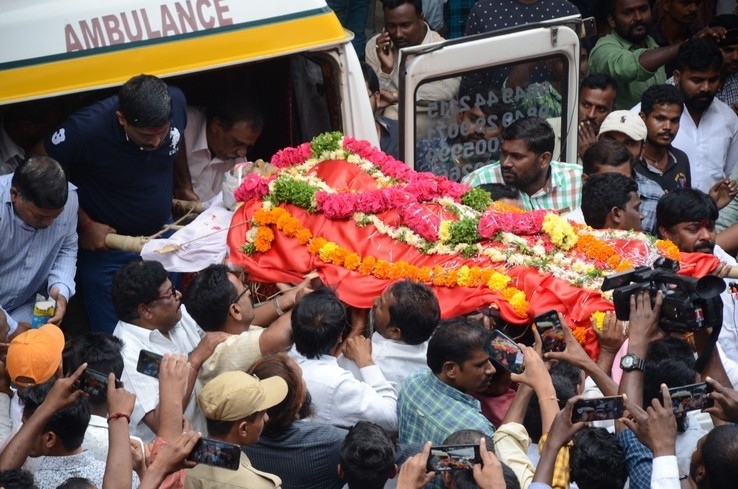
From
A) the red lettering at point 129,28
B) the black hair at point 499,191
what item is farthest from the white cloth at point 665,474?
the red lettering at point 129,28

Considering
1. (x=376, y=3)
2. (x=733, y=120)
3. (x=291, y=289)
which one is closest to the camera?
(x=291, y=289)

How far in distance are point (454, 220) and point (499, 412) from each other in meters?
1.36

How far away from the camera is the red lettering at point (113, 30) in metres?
7.65

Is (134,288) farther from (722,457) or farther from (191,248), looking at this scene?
(722,457)

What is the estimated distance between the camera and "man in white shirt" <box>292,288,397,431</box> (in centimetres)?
606

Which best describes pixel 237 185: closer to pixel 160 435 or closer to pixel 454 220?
pixel 454 220

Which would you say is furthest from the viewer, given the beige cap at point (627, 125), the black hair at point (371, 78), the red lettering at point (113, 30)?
the black hair at point (371, 78)

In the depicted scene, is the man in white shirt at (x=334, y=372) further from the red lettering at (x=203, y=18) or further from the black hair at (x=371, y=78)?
the black hair at (x=371, y=78)

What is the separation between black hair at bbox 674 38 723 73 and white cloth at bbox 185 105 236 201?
3504mm

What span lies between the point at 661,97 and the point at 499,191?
1.89m

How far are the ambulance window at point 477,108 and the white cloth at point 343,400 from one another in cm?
255

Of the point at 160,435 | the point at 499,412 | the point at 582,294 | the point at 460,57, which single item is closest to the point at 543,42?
the point at 460,57

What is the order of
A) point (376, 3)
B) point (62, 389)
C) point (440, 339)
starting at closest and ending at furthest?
point (62, 389) < point (440, 339) < point (376, 3)

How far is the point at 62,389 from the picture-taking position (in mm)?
5172
